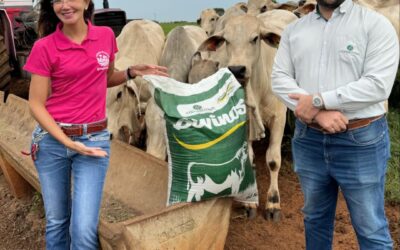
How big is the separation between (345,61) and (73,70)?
56.1 inches

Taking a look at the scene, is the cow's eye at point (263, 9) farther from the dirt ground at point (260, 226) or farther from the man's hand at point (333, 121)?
the man's hand at point (333, 121)

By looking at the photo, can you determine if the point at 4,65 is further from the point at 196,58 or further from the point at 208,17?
the point at 208,17

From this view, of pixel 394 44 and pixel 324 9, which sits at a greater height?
pixel 324 9

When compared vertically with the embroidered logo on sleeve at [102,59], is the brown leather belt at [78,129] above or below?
below

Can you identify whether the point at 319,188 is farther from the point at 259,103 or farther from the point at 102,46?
the point at 259,103

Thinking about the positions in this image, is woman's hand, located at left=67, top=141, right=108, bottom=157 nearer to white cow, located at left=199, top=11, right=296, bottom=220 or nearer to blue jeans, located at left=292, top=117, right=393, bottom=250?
blue jeans, located at left=292, top=117, right=393, bottom=250

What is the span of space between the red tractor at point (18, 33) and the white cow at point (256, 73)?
2.32m

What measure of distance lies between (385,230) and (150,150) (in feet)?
7.99

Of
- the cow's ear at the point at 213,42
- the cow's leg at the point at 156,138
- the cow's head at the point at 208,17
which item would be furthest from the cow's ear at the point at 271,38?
the cow's head at the point at 208,17

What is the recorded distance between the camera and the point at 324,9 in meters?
2.45

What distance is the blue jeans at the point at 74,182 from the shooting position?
8.37 ft

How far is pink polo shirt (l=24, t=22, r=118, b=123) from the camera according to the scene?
7.95 feet

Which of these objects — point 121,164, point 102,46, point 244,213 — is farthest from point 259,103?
point 102,46

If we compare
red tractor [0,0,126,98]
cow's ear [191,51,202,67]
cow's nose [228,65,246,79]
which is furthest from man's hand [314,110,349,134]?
red tractor [0,0,126,98]
